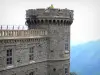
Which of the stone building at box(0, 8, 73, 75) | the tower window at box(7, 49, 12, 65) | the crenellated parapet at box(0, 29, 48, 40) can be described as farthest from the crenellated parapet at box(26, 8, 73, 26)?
the tower window at box(7, 49, 12, 65)

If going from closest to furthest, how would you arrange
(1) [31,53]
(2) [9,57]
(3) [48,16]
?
(2) [9,57]
(1) [31,53]
(3) [48,16]

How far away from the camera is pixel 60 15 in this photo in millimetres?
26250

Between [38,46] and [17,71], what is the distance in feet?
13.4

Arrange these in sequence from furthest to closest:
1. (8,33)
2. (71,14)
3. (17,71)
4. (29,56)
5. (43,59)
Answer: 1. (71,14)
2. (43,59)
3. (29,56)
4. (17,71)
5. (8,33)

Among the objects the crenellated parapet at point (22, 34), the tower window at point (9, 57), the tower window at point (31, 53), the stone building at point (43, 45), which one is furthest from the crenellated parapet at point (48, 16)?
the tower window at point (9, 57)

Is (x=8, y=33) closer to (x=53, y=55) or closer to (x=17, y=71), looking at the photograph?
(x=17, y=71)

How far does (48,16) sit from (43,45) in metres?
3.56

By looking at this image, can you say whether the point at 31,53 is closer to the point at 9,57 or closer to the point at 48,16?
the point at 9,57

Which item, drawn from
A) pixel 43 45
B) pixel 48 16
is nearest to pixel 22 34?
pixel 43 45

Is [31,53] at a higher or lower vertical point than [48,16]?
lower

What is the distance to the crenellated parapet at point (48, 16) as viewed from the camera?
25.9 meters

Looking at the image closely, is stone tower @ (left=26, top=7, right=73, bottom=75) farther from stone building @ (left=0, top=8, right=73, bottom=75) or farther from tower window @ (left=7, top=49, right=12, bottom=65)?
tower window @ (left=7, top=49, right=12, bottom=65)

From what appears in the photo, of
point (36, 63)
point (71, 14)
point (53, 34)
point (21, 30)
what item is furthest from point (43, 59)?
point (71, 14)

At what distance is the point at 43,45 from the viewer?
2559 centimetres
